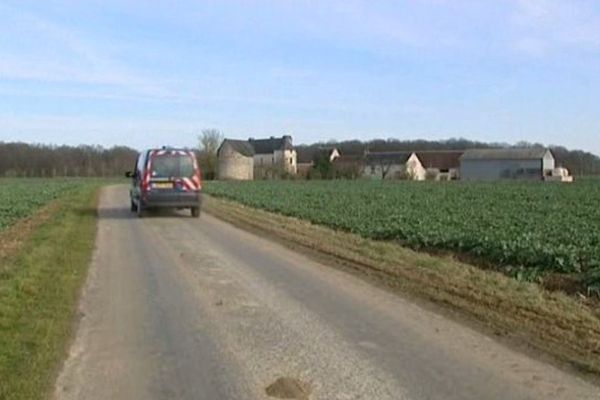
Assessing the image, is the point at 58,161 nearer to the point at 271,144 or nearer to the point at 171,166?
the point at 271,144

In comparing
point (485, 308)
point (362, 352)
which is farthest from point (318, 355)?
point (485, 308)

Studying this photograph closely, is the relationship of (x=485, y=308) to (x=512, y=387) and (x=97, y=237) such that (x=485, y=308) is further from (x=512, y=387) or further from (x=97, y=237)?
(x=97, y=237)

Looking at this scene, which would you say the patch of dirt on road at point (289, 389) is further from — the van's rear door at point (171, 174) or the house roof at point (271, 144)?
the house roof at point (271, 144)

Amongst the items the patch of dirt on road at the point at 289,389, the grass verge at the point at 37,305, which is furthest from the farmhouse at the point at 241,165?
the patch of dirt on road at the point at 289,389

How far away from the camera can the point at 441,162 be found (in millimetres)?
131125

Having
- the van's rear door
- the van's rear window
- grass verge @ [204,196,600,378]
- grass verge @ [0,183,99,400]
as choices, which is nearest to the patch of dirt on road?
grass verge @ [0,183,99,400]

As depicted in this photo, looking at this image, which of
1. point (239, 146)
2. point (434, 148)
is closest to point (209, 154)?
point (239, 146)

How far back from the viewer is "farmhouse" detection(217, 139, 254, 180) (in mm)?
101938

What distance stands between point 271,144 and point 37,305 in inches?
5159

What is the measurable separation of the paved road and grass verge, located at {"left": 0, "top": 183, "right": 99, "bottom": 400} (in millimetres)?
217

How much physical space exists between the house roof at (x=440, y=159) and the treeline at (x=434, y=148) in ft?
47.1

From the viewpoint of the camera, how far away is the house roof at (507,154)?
11081cm

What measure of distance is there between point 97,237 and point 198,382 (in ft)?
39.6

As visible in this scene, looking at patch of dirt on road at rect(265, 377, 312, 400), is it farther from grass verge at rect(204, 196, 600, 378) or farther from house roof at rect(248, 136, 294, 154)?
house roof at rect(248, 136, 294, 154)
